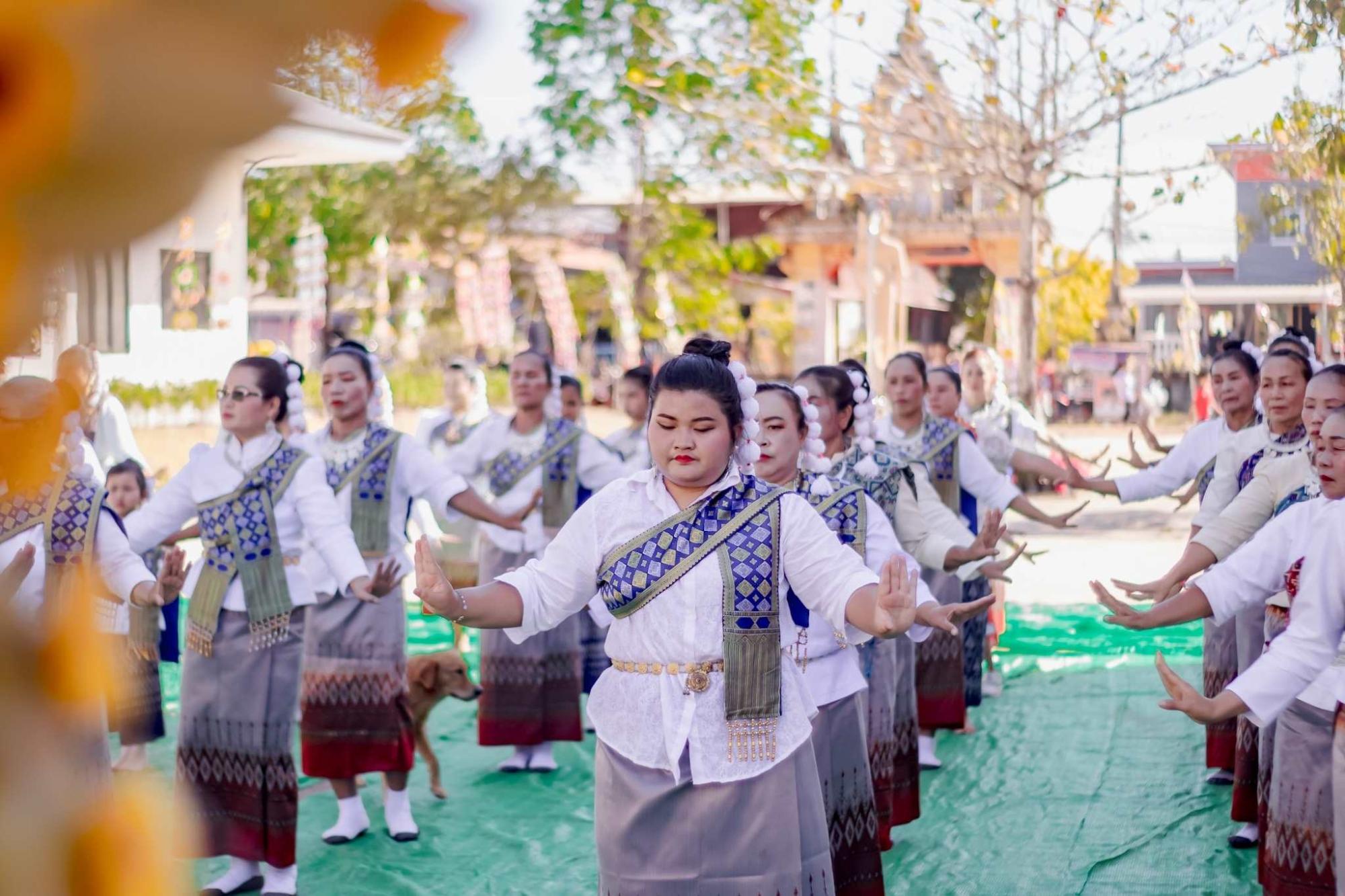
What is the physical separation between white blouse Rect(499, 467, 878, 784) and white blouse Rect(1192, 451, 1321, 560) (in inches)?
82.7

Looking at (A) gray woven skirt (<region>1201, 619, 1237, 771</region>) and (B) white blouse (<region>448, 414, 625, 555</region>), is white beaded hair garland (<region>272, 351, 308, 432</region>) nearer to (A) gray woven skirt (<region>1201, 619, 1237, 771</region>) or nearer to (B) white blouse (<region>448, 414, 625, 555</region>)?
(B) white blouse (<region>448, 414, 625, 555</region>)

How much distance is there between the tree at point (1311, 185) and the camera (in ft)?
21.4

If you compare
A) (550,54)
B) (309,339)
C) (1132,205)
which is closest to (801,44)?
(550,54)

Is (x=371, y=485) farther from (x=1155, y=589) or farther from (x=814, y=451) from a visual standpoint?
(x=1155, y=589)

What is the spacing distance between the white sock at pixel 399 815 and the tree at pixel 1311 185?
184 inches

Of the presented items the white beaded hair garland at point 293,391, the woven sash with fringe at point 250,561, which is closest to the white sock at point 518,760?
the white beaded hair garland at point 293,391

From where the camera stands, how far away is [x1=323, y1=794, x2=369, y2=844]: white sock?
5680 millimetres

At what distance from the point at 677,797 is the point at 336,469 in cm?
325

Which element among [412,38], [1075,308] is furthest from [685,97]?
[1075,308]

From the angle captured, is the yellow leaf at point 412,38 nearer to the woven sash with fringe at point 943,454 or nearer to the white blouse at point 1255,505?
the white blouse at point 1255,505

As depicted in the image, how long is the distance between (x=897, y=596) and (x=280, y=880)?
3018 millimetres

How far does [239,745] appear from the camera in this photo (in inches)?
194

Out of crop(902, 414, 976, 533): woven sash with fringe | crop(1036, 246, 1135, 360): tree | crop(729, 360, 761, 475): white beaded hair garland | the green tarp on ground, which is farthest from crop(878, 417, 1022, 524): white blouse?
crop(1036, 246, 1135, 360): tree

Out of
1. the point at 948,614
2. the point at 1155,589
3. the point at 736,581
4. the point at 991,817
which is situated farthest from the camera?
the point at 991,817
